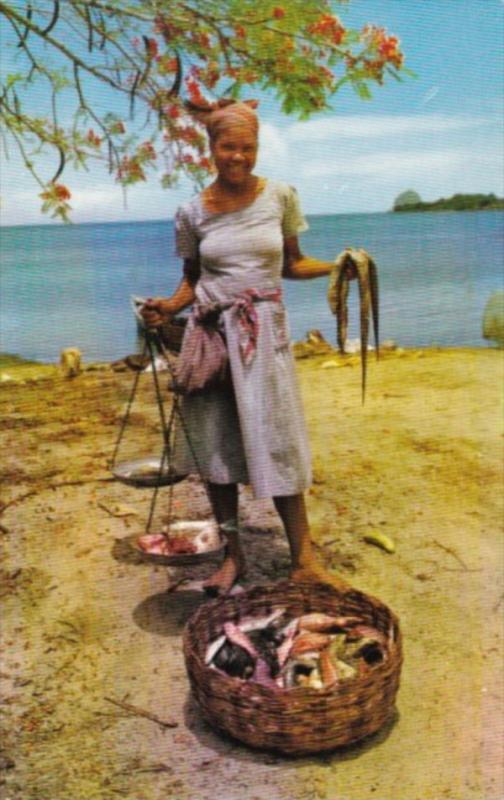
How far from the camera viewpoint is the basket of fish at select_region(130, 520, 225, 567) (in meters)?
3.21

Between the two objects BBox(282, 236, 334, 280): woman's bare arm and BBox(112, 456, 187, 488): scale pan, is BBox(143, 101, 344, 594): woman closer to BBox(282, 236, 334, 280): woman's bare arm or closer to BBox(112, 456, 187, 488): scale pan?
BBox(282, 236, 334, 280): woman's bare arm

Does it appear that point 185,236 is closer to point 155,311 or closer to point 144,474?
point 155,311

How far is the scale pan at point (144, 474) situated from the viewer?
3.59 metres

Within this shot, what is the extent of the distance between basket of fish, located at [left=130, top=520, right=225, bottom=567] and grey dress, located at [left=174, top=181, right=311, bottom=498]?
1.05 ft

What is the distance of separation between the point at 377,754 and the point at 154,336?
1754 millimetres

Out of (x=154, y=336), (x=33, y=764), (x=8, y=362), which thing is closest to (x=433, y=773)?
(x=33, y=764)

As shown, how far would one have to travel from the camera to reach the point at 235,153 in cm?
318

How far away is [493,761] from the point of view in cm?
288

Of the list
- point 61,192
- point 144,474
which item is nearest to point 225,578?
point 144,474

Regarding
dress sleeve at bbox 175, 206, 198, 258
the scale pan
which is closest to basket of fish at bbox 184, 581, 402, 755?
the scale pan

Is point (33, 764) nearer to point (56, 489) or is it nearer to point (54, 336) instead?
point (56, 489)

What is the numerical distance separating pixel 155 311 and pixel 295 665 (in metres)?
1.45

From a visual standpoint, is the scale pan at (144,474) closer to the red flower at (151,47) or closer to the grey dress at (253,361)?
the grey dress at (253,361)

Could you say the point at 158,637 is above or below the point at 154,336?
below
